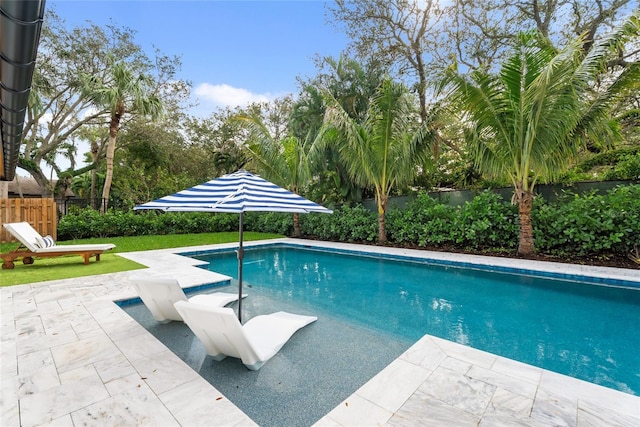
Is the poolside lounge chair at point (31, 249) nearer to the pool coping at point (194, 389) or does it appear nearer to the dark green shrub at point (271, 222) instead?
the pool coping at point (194, 389)

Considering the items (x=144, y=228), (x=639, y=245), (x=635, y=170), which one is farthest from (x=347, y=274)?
(x=144, y=228)

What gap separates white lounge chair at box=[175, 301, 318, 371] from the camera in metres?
2.73

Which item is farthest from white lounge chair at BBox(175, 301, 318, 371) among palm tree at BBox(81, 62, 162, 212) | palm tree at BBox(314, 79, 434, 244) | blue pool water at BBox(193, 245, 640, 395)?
palm tree at BBox(81, 62, 162, 212)

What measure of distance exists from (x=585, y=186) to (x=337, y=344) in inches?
364

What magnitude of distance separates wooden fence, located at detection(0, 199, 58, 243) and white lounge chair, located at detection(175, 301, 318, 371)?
11907 millimetres

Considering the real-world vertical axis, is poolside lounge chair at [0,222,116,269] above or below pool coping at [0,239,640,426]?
above

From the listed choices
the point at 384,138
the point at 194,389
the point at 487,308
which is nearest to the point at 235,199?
the point at 194,389

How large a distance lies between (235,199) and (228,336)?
1377 millimetres

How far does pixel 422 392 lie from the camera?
8.45 ft

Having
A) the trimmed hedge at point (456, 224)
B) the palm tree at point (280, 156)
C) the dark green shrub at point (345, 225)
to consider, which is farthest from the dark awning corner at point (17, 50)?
the dark green shrub at point (345, 225)

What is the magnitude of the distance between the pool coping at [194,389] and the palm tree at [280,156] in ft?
31.6

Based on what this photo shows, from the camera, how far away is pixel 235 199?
320 centimetres

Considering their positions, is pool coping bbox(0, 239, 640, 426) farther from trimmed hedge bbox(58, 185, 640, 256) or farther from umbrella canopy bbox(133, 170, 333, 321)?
trimmed hedge bbox(58, 185, 640, 256)

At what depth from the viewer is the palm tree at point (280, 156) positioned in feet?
41.9
